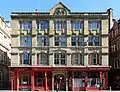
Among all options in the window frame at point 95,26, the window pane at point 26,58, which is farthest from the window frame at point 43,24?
the window frame at point 95,26

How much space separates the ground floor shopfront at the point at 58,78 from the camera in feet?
198

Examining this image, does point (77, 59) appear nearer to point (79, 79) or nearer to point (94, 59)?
point (94, 59)

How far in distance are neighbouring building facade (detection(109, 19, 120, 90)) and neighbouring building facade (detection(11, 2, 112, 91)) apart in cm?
637

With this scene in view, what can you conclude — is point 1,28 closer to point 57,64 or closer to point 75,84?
point 57,64

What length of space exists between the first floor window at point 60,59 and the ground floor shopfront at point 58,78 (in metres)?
1.18

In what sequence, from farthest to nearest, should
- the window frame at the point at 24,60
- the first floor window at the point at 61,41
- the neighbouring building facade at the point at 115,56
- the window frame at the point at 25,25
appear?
the neighbouring building facade at the point at 115,56
the window frame at the point at 25,25
the first floor window at the point at 61,41
the window frame at the point at 24,60

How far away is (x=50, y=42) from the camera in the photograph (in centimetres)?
6147

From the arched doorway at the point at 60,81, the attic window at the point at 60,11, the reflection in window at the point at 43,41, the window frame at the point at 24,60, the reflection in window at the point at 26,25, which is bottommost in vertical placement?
the arched doorway at the point at 60,81

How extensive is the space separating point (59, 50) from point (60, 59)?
5.44ft

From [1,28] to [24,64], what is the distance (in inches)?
434

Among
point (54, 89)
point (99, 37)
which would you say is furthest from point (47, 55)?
point (99, 37)

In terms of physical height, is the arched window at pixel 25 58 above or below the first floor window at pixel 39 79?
above

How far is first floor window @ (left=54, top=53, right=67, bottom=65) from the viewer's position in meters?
61.1

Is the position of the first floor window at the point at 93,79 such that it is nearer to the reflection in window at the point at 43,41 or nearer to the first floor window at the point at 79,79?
the first floor window at the point at 79,79
